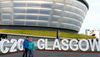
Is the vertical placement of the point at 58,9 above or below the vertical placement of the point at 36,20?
above

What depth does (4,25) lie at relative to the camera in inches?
1725

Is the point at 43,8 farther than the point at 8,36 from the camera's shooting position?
Yes

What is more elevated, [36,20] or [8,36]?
[36,20]

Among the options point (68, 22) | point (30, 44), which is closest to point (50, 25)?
point (68, 22)

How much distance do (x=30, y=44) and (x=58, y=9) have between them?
3412 centimetres

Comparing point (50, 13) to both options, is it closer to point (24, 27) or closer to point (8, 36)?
point (24, 27)

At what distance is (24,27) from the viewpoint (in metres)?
42.7

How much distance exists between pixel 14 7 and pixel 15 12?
1.67 metres

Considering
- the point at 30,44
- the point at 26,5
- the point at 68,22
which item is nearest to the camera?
the point at 30,44

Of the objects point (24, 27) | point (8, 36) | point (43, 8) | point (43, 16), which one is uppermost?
point (43, 8)

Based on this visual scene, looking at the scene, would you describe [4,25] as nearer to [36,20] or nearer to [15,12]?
[15,12]

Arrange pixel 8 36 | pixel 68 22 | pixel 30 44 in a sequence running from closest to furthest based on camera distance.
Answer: pixel 30 44, pixel 8 36, pixel 68 22

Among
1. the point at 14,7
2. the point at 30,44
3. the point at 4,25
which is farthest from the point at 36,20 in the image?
the point at 30,44

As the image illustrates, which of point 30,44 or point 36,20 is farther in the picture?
point 36,20
